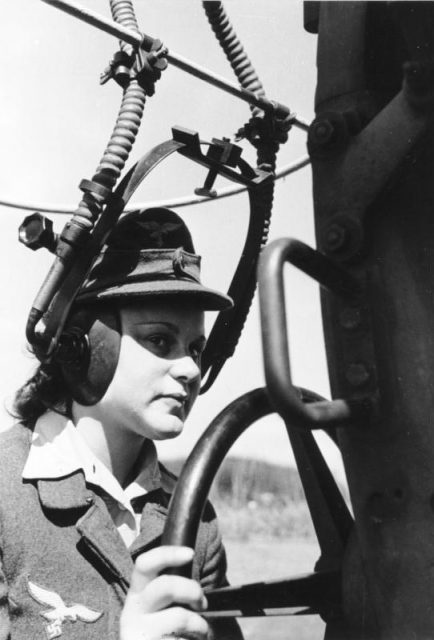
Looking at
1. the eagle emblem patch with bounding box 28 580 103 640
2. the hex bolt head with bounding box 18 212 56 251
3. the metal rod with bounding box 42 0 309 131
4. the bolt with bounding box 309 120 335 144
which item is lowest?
the eagle emblem patch with bounding box 28 580 103 640

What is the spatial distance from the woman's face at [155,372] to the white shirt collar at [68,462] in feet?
0.44

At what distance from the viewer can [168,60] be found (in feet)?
5.42

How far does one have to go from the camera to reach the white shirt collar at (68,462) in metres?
1.84

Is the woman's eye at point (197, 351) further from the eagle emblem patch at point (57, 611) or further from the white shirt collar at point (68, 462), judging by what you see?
the eagle emblem patch at point (57, 611)

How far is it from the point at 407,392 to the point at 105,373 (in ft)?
2.99

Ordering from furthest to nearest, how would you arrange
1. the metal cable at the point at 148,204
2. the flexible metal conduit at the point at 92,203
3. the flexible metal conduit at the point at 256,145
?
the metal cable at the point at 148,204, the flexible metal conduit at the point at 256,145, the flexible metal conduit at the point at 92,203

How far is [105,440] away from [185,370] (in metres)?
0.31

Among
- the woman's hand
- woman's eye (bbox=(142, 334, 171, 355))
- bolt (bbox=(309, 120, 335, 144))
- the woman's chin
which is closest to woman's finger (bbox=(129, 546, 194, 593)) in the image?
the woman's hand

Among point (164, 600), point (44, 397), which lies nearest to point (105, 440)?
point (44, 397)

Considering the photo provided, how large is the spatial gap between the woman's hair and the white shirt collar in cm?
4

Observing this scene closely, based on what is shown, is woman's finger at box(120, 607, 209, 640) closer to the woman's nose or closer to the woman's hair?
the woman's nose

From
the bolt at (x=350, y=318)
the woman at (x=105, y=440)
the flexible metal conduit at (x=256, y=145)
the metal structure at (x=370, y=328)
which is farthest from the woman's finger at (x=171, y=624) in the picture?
the flexible metal conduit at (x=256, y=145)

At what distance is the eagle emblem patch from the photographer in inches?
65.8

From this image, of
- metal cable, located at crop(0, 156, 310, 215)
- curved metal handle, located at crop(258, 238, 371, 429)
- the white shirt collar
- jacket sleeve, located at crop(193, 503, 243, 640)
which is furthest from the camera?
metal cable, located at crop(0, 156, 310, 215)
